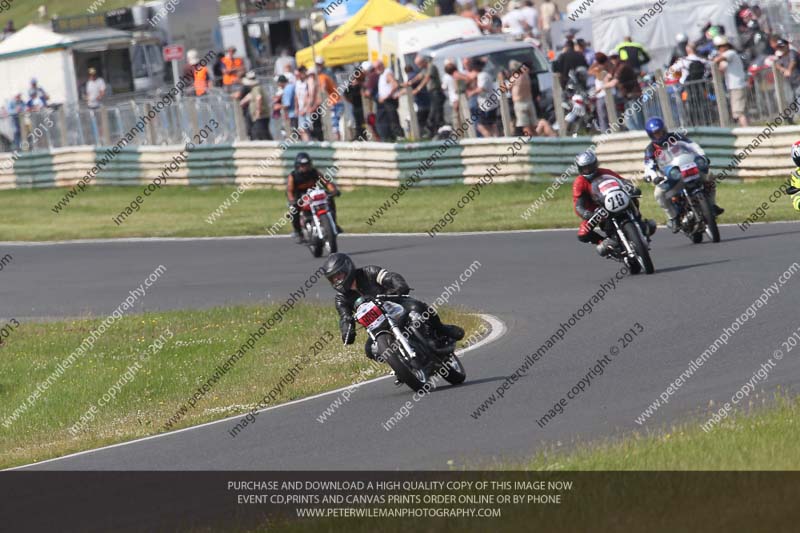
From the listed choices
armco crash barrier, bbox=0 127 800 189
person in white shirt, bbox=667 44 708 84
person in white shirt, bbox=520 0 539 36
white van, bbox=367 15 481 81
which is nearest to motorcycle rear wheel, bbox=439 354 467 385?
armco crash barrier, bbox=0 127 800 189

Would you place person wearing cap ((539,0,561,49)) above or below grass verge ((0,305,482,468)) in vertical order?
above

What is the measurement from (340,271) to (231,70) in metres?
22.1

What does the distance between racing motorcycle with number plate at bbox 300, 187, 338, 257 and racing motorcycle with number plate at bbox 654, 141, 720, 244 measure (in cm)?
518

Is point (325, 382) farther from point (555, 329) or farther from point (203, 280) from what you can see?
point (203, 280)

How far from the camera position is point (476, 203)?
83.4 feet

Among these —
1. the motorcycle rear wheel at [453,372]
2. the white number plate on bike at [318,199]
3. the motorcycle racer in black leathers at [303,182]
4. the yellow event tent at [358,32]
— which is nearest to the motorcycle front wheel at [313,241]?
the motorcycle racer in black leathers at [303,182]

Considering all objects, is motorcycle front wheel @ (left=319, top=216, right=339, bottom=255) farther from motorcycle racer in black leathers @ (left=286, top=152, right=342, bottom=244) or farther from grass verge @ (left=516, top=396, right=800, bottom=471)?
grass verge @ (left=516, top=396, right=800, bottom=471)

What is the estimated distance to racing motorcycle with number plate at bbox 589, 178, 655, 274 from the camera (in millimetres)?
15938

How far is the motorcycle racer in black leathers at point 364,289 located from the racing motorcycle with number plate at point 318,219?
28.7ft

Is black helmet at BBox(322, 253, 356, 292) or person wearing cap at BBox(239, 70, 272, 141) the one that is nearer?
black helmet at BBox(322, 253, 356, 292)

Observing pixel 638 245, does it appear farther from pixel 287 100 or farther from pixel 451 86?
pixel 287 100

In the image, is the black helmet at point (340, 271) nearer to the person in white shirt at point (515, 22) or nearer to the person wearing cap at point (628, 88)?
the person wearing cap at point (628, 88)
